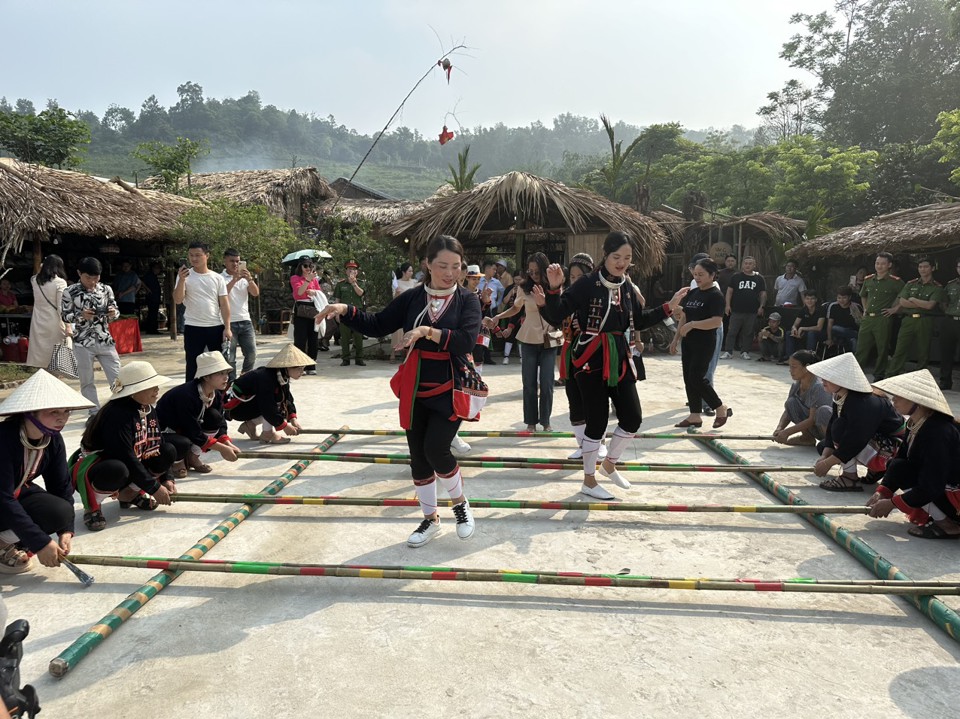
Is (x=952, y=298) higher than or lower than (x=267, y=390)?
higher

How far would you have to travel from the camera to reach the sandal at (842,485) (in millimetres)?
4523

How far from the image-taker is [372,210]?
831 inches

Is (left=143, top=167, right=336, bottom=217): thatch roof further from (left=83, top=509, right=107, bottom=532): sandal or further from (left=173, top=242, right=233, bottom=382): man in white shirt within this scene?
(left=83, top=509, right=107, bottom=532): sandal

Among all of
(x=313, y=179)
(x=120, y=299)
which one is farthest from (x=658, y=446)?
(x=313, y=179)

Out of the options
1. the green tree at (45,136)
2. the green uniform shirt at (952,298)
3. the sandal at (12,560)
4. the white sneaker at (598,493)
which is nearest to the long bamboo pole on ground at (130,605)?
the sandal at (12,560)

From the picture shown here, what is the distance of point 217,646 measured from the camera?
2613mm

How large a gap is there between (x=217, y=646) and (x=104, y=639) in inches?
18.3

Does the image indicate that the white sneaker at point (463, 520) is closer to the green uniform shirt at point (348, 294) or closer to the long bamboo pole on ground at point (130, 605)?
the long bamboo pole on ground at point (130, 605)

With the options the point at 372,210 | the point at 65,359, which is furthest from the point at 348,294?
the point at 372,210

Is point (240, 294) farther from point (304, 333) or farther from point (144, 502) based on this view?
point (144, 502)

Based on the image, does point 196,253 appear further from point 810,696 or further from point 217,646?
point 810,696

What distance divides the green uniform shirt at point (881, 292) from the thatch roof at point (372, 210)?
43.5 ft

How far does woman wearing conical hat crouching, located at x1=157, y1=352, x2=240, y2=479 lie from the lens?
460 cm

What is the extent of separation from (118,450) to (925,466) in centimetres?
462
